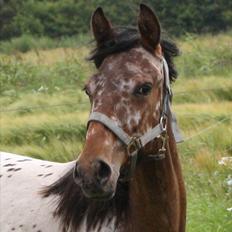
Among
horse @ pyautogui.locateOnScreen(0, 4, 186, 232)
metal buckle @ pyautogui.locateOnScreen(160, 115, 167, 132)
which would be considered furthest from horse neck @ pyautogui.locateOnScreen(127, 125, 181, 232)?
metal buckle @ pyautogui.locateOnScreen(160, 115, 167, 132)

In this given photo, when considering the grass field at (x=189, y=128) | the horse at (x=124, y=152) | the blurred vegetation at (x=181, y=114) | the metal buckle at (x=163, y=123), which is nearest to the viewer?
the horse at (x=124, y=152)

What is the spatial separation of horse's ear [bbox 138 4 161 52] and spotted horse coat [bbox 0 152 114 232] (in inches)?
34.7

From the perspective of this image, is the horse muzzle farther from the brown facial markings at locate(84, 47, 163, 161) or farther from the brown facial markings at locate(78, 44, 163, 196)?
the brown facial markings at locate(84, 47, 163, 161)

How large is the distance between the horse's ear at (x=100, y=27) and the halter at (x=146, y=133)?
0.31m

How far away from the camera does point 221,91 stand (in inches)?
488

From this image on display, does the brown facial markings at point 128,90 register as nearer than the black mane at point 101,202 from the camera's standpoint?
Yes

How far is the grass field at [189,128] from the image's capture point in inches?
272

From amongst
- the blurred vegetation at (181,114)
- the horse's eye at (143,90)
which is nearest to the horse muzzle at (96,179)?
the horse's eye at (143,90)

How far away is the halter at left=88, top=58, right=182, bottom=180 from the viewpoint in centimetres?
333

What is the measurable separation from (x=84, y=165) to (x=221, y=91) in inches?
371

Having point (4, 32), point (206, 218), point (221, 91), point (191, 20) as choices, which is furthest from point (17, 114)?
point (4, 32)

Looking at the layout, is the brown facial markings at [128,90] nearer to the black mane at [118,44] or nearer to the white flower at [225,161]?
the black mane at [118,44]

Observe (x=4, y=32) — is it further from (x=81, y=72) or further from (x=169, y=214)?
(x=169, y=214)

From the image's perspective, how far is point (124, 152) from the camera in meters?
3.39
